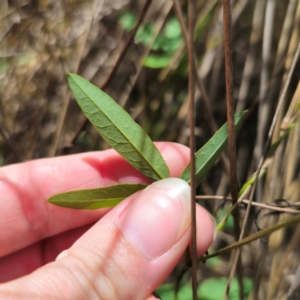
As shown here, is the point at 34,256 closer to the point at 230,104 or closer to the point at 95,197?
the point at 95,197

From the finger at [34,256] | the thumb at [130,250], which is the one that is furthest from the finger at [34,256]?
the thumb at [130,250]

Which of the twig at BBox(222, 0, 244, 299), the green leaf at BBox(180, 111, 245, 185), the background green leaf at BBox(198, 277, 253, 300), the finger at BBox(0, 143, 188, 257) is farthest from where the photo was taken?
the background green leaf at BBox(198, 277, 253, 300)

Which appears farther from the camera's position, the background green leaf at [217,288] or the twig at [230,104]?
the background green leaf at [217,288]

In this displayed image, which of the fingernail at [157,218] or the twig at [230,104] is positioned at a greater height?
the twig at [230,104]

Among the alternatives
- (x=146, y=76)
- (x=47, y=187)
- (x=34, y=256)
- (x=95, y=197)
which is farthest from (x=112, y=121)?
(x=146, y=76)

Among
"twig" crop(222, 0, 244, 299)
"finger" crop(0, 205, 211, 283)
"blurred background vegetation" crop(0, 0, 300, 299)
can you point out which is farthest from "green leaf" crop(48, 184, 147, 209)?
"blurred background vegetation" crop(0, 0, 300, 299)

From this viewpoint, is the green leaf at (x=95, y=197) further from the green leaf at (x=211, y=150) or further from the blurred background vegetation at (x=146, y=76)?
the blurred background vegetation at (x=146, y=76)

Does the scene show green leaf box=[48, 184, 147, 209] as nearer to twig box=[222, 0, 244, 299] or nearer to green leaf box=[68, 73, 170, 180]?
green leaf box=[68, 73, 170, 180]
